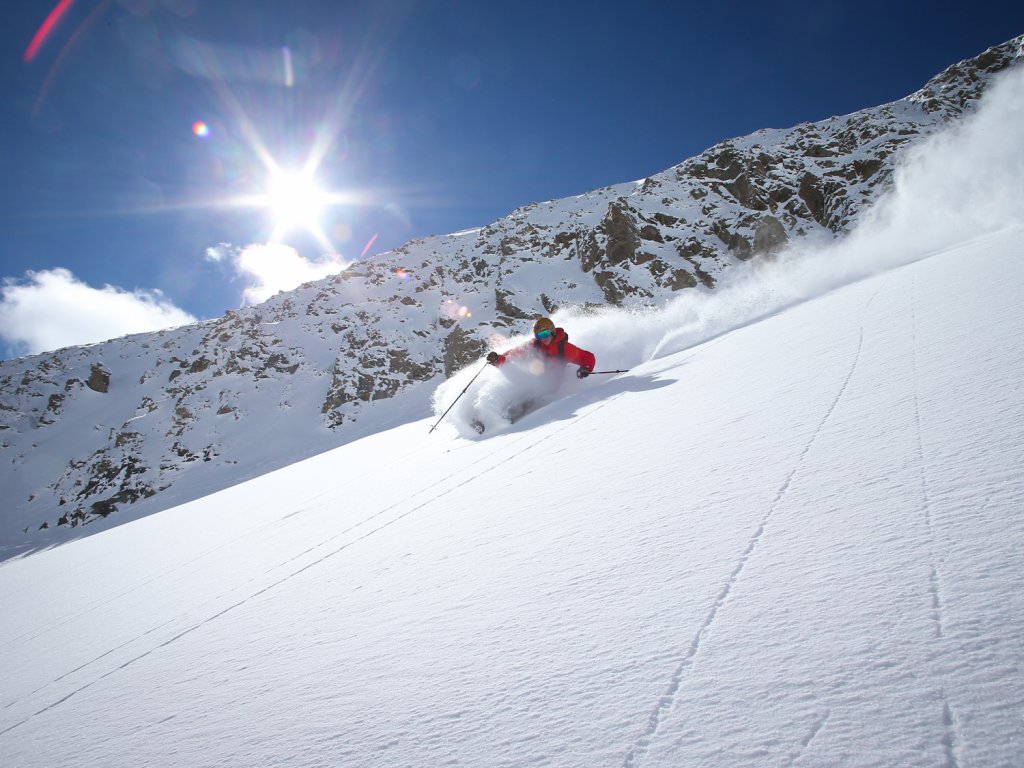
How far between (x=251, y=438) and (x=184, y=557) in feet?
115

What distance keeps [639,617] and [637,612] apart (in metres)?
0.02

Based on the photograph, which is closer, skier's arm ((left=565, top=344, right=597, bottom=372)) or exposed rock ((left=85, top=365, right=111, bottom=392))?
skier's arm ((left=565, top=344, right=597, bottom=372))

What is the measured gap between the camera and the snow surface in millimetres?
860

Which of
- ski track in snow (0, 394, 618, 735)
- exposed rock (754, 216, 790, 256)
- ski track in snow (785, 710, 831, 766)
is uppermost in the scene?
exposed rock (754, 216, 790, 256)

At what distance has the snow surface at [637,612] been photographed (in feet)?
2.82

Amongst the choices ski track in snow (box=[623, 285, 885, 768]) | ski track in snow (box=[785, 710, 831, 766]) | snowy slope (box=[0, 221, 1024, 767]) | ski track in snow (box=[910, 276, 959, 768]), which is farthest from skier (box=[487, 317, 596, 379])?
ski track in snow (box=[785, 710, 831, 766])

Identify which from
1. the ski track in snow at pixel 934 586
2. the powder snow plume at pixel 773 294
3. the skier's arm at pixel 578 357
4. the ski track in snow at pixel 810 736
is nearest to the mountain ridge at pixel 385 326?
the powder snow plume at pixel 773 294

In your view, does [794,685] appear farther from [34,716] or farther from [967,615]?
[34,716]

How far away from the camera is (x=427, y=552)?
7.25 ft

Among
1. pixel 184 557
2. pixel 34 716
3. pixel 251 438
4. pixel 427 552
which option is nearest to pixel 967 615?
pixel 427 552

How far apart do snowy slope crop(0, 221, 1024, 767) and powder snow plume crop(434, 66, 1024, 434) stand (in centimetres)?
395

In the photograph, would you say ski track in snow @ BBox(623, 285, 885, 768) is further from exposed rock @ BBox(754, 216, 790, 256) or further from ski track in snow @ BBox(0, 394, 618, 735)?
exposed rock @ BBox(754, 216, 790, 256)

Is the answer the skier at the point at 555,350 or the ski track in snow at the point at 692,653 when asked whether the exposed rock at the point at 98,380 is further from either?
the ski track in snow at the point at 692,653

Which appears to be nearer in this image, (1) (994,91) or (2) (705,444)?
(2) (705,444)
